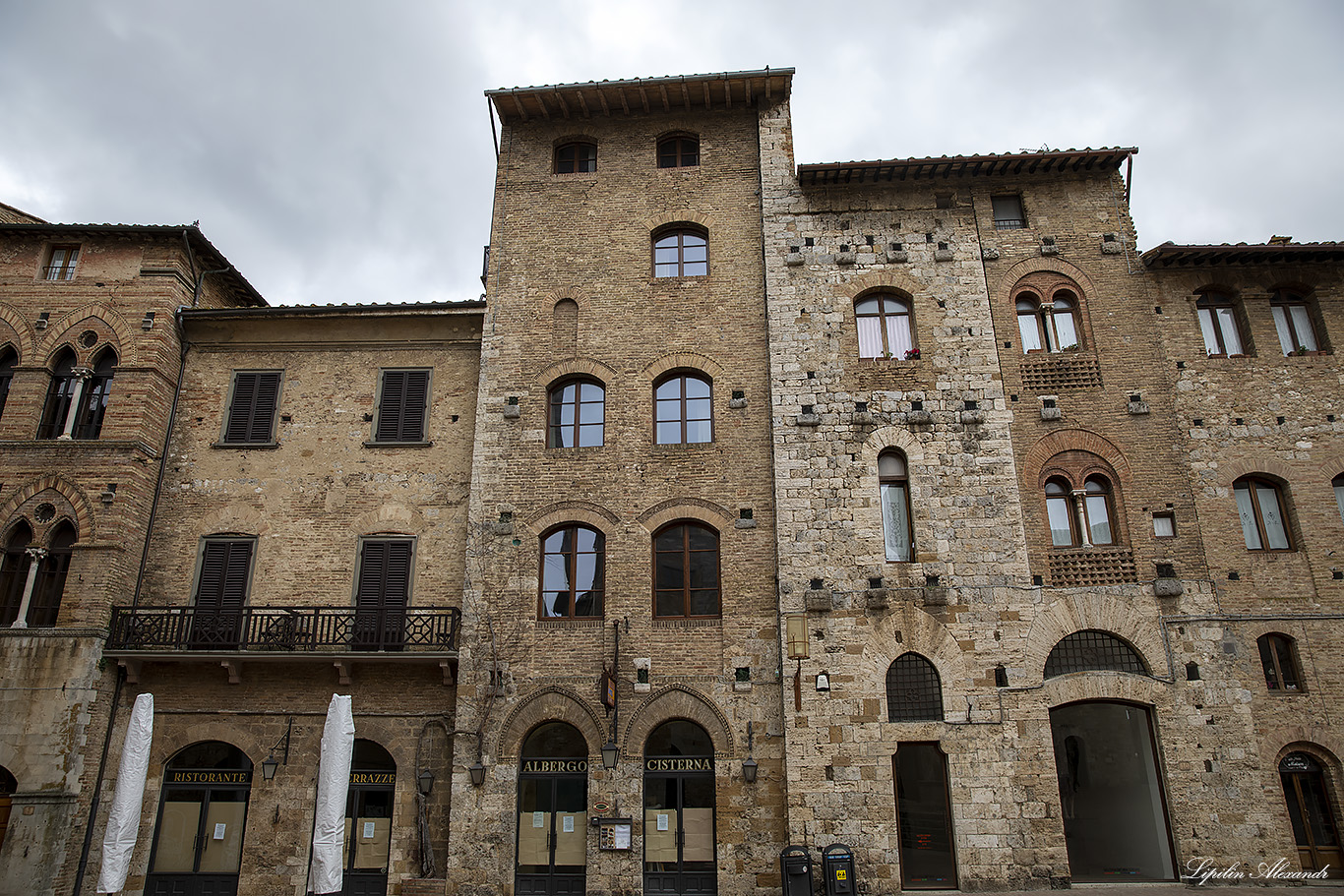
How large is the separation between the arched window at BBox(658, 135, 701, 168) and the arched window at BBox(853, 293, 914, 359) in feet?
17.3

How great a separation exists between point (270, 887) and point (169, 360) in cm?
1118

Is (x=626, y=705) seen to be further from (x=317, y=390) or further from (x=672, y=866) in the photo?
(x=317, y=390)

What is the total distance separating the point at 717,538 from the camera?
16391 millimetres

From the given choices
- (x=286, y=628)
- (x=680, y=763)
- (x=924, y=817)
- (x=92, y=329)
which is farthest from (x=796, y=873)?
(x=92, y=329)

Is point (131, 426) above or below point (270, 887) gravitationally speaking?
above

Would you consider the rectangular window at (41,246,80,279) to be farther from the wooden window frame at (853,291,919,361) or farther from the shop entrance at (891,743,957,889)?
the shop entrance at (891,743,957,889)

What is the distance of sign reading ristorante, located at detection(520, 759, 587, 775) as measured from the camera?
50.5 ft

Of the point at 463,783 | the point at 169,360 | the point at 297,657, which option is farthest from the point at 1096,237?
the point at 169,360

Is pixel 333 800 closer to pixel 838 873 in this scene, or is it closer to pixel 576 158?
pixel 838 873

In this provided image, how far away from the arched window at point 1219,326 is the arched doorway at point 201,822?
69.2 ft

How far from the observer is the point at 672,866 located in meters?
14.7

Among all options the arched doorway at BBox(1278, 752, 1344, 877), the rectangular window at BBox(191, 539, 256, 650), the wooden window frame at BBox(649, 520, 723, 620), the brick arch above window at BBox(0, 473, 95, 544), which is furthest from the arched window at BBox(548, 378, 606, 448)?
the arched doorway at BBox(1278, 752, 1344, 877)

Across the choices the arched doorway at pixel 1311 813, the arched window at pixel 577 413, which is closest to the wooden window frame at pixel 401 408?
the arched window at pixel 577 413

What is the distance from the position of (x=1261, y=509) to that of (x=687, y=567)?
11179 mm
